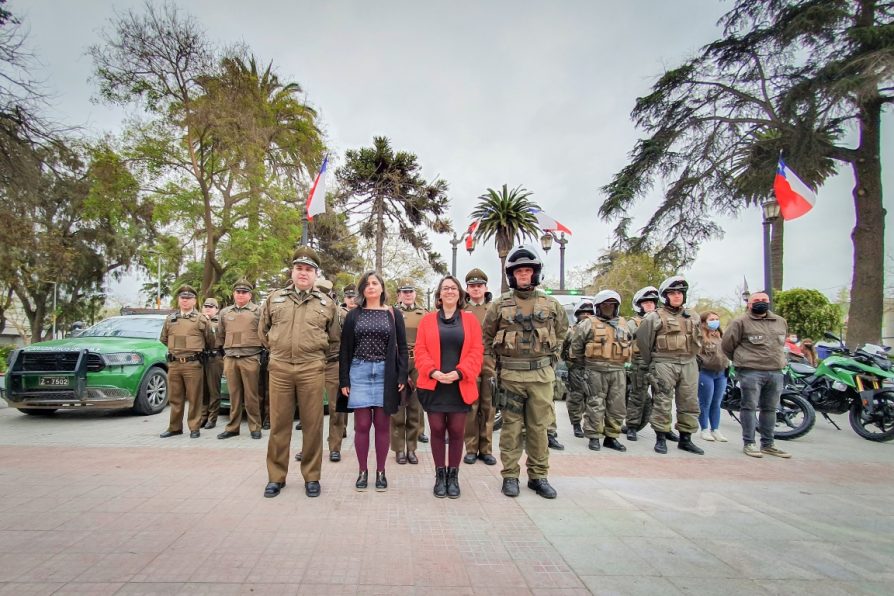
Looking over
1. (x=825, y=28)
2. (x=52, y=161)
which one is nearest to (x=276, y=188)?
(x=52, y=161)

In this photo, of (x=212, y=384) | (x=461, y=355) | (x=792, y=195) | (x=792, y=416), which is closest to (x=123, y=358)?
(x=212, y=384)

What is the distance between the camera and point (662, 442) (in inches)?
233

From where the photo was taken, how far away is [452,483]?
407 centimetres

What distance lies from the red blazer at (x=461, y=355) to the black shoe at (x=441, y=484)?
2.22 ft

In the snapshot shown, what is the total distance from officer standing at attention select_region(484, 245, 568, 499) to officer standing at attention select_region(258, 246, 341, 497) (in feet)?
5.39

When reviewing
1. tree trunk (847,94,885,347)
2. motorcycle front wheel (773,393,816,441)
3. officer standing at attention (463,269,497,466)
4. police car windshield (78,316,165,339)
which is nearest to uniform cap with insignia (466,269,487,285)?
officer standing at attention (463,269,497,466)

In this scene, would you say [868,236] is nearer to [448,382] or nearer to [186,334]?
[448,382]

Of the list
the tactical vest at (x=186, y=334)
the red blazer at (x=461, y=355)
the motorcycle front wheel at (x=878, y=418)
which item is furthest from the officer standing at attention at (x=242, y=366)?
the motorcycle front wheel at (x=878, y=418)

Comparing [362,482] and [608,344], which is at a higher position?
[608,344]

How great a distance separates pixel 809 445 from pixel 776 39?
52.8ft

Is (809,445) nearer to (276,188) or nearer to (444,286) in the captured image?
(444,286)

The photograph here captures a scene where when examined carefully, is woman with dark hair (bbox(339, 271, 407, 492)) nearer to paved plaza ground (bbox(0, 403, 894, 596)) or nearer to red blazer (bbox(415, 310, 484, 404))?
red blazer (bbox(415, 310, 484, 404))

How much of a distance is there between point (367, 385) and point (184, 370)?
3448mm

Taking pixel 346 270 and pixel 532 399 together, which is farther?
pixel 346 270
